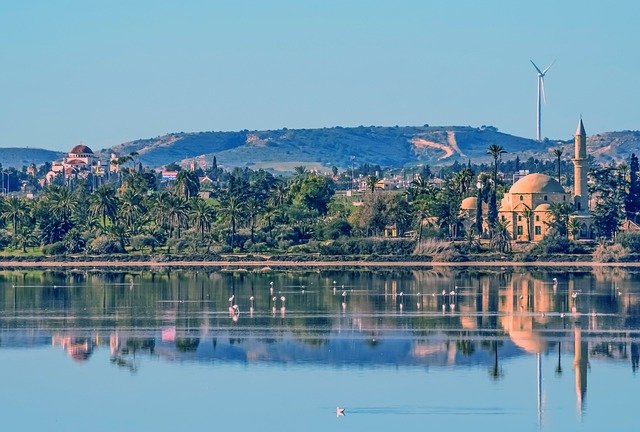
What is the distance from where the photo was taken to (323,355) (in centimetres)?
7962

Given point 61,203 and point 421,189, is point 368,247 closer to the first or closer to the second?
point 421,189

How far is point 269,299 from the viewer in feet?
361

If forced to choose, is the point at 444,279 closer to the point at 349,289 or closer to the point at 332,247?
the point at 349,289

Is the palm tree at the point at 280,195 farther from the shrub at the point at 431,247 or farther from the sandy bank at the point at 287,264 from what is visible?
the shrub at the point at 431,247

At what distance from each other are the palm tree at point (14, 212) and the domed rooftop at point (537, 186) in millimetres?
51988

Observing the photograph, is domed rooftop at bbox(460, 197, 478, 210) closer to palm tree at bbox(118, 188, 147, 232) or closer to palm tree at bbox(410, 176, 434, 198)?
palm tree at bbox(410, 176, 434, 198)

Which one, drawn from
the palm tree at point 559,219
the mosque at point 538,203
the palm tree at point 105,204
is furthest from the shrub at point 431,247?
the palm tree at point 105,204

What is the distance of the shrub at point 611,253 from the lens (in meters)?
150

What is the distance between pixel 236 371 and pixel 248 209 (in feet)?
288

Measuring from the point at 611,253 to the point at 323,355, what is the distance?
76.5 m

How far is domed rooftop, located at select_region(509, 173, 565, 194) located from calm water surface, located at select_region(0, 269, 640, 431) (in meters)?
41.7

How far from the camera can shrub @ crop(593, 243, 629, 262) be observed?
15025 centimetres

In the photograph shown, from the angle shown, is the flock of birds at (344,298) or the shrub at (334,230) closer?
the flock of birds at (344,298)

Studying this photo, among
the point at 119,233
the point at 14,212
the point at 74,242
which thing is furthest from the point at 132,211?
the point at 14,212
